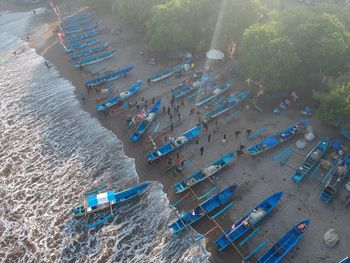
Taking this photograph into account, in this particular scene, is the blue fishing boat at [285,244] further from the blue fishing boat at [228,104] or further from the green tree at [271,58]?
the green tree at [271,58]

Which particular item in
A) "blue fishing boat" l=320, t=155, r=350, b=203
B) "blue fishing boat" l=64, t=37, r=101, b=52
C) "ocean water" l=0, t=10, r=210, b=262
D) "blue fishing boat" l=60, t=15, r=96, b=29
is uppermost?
"blue fishing boat" l=60, t=15, r=96, b=29

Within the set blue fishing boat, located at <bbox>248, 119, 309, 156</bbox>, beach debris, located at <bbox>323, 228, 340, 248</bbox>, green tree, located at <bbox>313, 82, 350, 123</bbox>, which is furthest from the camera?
blue fishing boat, located at <bbox>248, 119, 309, 156</bbox>

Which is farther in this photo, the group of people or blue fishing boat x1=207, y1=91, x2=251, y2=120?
blue fishing boat x1=207, y1=91, x2=251, y2=120

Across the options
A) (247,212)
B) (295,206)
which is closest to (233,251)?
(247,212)

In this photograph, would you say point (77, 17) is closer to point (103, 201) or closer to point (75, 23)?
point (75, 23)

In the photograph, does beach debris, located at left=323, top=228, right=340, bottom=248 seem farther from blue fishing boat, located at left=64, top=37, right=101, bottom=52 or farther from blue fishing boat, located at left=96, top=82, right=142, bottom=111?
blue fishing boat, located at left=64, top=37, right=101, bottom=52

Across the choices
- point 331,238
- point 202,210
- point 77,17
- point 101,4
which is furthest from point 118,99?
point 101,4

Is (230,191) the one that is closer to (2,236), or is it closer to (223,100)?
(223,100)

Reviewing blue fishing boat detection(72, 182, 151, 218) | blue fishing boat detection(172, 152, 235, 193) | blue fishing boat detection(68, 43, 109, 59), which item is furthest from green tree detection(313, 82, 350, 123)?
blue fishing boat detection(68, 43, 109, 59)
